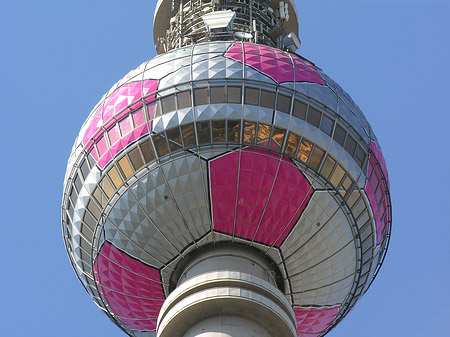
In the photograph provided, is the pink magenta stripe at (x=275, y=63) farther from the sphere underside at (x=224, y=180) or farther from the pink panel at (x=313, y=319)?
the pink panel at (x=313, y=319)

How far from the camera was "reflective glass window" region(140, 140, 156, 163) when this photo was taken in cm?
2925

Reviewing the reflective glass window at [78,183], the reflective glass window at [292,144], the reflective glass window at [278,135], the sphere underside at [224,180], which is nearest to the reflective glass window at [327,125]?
the sphere underside at [224,180]

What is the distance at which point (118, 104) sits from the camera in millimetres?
31219

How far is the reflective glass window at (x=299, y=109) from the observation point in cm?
2994

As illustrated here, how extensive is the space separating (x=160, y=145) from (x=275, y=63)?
5498 mm

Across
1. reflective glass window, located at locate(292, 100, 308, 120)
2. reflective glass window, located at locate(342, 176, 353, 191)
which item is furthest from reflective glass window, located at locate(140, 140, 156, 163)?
reflective glass window, located at locate(342, 176, 353, 191)

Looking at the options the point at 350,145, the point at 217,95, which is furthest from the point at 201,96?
the point at 350,145

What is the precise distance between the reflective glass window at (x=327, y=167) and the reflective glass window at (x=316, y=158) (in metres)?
0.22

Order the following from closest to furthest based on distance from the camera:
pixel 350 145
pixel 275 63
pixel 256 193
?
pixel 256 193 < pixel 350 145 < pixel 275 63

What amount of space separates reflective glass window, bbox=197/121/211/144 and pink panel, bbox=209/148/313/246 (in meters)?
0.78

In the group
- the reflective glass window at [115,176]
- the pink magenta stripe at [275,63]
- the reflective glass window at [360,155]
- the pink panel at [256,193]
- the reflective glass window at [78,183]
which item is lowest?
the pink panel at [256,193]

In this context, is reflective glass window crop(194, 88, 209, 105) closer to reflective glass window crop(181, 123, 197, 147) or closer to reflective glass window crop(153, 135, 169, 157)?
reflective glass window crop(181, 123, 197, 147)

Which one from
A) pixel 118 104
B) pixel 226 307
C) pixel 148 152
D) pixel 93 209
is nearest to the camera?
pixel 226 307

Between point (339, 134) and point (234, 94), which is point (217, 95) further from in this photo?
point (339, 134)
